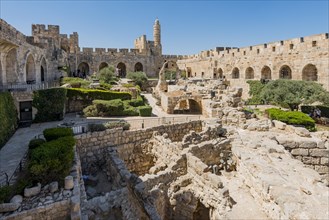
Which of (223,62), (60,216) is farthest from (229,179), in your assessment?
(223,62)

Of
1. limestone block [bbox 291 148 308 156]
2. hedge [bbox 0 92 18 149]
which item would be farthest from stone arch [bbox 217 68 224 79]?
hedge [bbox 0 92 18 149]

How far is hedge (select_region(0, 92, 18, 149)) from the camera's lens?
406 inches

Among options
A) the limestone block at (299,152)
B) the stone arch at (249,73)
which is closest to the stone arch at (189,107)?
the limestone block at (299,152)

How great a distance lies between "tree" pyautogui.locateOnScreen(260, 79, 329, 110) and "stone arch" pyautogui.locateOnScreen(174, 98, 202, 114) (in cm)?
665

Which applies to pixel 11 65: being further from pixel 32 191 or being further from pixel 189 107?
pixel 189 107

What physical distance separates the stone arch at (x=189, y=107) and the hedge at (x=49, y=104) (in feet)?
29.3

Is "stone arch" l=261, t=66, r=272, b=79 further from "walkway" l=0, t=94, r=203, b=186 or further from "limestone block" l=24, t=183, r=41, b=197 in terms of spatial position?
"limestone block" l=24, t=183, r=41, b=197

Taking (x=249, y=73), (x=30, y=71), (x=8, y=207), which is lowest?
(x=8, y=207)

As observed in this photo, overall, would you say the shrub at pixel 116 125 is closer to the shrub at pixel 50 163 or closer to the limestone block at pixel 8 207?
the shrub at pixel 50 163

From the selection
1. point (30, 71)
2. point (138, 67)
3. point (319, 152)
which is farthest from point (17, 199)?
point (138, 67)

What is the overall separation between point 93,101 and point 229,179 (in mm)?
10985

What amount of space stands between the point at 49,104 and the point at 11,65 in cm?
317

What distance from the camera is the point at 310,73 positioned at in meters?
25.7

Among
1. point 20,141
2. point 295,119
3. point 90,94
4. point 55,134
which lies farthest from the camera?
point 90,94
